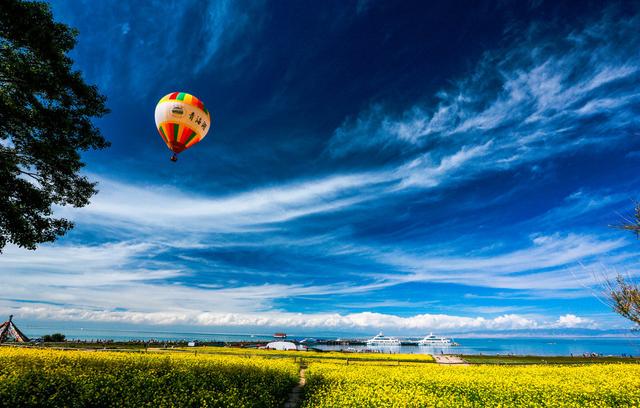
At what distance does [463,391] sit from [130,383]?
12.6 meters

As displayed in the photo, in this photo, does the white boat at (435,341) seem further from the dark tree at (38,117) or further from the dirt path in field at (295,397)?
the dark tree at (38,117)

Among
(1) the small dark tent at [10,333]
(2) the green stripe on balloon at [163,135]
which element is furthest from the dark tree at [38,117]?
(1) the small dark tent at [10,333]

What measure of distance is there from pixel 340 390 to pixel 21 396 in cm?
999

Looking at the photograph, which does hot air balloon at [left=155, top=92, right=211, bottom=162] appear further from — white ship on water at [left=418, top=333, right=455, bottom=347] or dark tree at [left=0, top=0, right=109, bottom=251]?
white ship on water at [left=418, top=333, right=455, bottom=347]

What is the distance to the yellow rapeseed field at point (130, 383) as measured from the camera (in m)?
9.38

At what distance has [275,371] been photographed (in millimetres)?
14719

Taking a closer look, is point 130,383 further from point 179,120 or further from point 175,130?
point 179,120

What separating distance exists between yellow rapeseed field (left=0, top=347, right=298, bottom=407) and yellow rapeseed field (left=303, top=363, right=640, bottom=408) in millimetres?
2358

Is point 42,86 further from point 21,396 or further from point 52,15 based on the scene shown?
point 21,396

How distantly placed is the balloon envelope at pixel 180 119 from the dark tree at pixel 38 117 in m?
2.27

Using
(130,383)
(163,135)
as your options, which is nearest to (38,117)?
(163,135)

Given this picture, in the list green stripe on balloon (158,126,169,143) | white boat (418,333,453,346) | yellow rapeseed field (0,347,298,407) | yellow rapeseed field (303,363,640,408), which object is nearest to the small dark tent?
yellow rapeseed field (0,347,298,407)

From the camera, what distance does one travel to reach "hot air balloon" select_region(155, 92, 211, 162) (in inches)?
555

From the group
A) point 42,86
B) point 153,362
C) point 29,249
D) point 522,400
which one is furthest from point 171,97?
point 522,400
